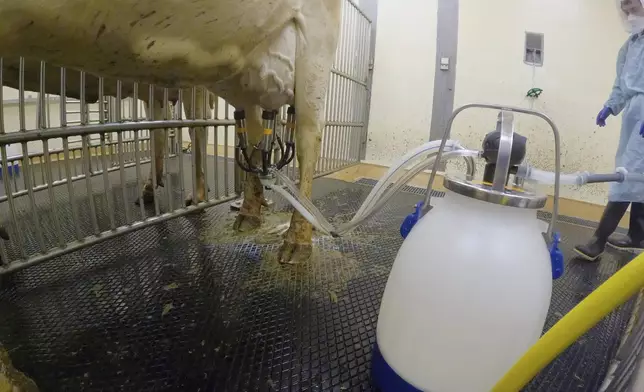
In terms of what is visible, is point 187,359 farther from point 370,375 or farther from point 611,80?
point 611,80

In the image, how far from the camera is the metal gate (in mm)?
913

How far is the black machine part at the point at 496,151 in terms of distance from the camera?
511 mm

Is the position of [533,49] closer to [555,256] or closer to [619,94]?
[619,94]

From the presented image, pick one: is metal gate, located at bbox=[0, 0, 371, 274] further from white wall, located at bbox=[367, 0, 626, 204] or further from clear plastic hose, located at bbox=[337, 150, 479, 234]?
clear plastic hose, located at bbox=[337, 150, 479, 234]

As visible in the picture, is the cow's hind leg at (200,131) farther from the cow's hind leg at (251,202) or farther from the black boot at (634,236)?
the black boot at (634,236)

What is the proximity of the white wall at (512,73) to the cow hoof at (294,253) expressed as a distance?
182 cm

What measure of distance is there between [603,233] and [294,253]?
123 centimetres

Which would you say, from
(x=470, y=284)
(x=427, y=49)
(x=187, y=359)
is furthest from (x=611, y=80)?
(x=187, y=359)

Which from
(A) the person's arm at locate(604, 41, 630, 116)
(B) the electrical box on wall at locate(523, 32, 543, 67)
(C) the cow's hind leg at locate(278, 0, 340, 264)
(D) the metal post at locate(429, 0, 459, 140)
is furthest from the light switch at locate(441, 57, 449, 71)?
(C) the cow's hind leg at locate(278, 0, 340, 264)

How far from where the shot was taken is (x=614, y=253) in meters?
1.48

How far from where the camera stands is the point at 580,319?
27 cm

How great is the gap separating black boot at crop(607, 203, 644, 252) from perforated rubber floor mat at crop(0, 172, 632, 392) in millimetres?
380

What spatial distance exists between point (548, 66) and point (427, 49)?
78 centimetres

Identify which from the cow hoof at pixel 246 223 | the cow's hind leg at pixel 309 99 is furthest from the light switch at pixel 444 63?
the cow hoof at pixel 246 223
